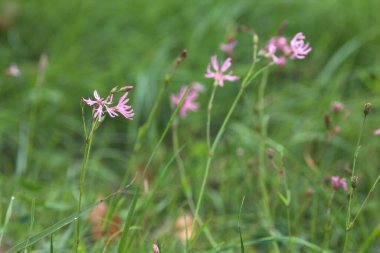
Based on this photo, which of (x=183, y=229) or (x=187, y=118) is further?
(x=187, y=118)

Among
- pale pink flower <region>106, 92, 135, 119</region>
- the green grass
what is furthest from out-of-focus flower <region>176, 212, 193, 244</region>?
pale pink flower <region>106, 92, 135, 119</region>

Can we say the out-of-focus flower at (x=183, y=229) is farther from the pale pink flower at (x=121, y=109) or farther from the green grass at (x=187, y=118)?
the pale pink flower at (x=121, y=109)

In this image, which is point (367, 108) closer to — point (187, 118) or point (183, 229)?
point (183, 229)

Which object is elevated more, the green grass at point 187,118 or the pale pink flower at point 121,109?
the pale pink flower at point 121,109

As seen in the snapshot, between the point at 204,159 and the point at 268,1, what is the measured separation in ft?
3.88

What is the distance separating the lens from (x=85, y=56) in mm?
2953

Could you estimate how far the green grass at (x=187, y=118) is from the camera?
1934 mm

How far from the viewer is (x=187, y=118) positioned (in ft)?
8.77

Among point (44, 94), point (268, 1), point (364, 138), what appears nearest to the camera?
point (364, 138)

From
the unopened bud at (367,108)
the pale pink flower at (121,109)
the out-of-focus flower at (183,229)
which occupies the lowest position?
the out-of-focus flower at (183,229)

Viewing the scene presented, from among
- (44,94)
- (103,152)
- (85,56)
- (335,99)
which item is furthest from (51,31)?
(335,99)

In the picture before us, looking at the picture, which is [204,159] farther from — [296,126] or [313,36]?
[313,36]

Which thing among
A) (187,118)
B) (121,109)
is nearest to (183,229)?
(121,109)

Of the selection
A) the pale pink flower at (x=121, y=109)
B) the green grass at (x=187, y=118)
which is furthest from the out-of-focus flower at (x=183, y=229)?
the pale pink flower at (x=121, y=109)
